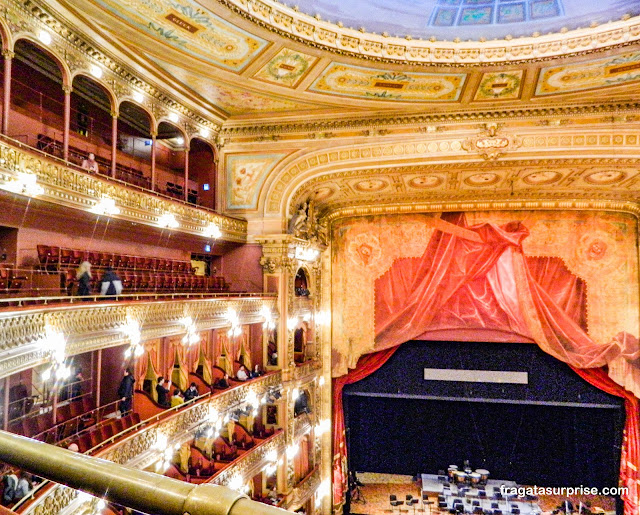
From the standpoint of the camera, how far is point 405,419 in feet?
61.2

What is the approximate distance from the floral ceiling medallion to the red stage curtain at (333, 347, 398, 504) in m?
7.44

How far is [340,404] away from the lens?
17859mm

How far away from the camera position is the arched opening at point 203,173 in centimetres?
1509

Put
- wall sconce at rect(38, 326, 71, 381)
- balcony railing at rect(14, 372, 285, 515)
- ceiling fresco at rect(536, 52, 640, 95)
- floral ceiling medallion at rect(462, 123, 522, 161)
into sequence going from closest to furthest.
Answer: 1. balcony railing at rect(14, 372, 285, 515)
2. wall sconce at rect(38, 326, 71, 381)
3. ceiling fresco at rect(536, 52, 640, 95)
4. floral ceiling medallion at rect(462, 123, 522, 161)

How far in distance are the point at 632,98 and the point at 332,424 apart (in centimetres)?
1323

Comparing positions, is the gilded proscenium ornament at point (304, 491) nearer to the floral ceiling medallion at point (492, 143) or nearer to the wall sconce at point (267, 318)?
the wall sconce at point (267, 318)

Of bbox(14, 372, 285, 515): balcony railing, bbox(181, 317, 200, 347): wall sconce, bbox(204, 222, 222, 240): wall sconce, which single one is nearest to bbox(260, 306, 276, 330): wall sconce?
bbox(14, 372, 285, 515): balcony railing

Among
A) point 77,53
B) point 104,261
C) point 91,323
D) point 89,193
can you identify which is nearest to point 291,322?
point 104,261

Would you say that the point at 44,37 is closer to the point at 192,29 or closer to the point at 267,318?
the point at 192,29

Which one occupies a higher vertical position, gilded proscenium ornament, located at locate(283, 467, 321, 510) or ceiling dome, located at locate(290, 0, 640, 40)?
ceiling dome, located at locate(290, 0, 640, 40)

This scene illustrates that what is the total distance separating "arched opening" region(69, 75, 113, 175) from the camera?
36.8 ft

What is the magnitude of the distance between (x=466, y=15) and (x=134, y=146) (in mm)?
8898

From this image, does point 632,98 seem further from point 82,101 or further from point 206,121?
point 82,101

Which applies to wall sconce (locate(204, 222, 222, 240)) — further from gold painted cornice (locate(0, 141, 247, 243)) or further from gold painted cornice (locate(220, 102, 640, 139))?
gold painted cornice (locate(220, 102, 640, 139))
